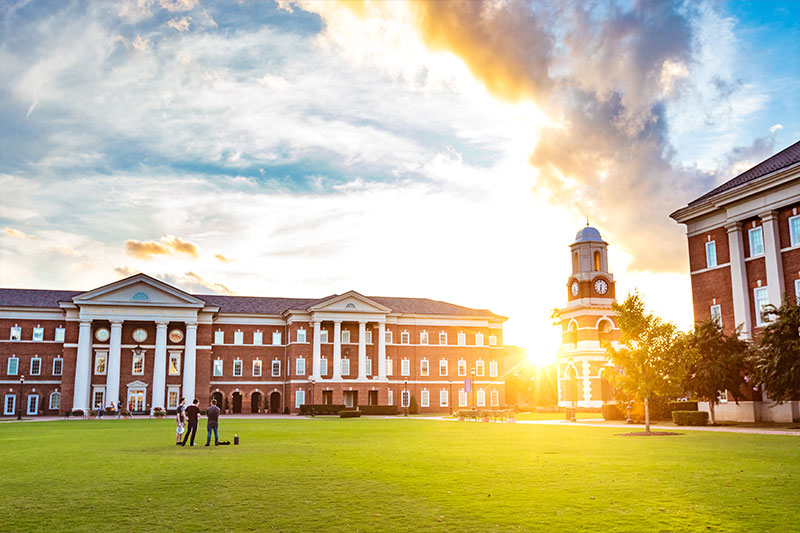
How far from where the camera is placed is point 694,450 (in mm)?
22281

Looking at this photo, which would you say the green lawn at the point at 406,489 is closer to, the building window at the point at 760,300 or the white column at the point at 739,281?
the building window at the point at 760,300

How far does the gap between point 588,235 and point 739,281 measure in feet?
120

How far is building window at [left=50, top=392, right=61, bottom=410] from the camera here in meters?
71.1

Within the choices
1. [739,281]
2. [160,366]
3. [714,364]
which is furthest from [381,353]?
[714,364]

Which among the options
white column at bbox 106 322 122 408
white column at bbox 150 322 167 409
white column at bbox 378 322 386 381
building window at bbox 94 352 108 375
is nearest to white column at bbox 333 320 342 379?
white column at bbox 378 322 386 381

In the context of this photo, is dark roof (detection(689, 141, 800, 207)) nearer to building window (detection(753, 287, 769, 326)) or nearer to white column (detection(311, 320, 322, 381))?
building window (detection(753, 287, 769, 326))

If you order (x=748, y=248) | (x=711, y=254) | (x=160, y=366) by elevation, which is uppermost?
(x=711, y=254)

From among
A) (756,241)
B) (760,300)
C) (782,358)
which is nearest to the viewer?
(782,358)

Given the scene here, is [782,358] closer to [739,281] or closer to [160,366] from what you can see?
[739,281]

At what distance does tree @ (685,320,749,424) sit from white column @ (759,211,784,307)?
301 cm

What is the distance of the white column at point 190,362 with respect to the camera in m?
72.7

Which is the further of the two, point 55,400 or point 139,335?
point 139,335

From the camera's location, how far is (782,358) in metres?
32.7

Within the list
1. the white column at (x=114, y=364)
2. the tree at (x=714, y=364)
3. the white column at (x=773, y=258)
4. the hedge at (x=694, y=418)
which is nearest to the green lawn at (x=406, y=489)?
the tree at (x=714, y=364)
